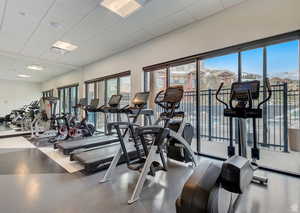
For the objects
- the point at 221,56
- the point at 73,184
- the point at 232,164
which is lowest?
the point at 73,184

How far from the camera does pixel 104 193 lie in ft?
7.28

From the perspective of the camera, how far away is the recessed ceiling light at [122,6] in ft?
10.2

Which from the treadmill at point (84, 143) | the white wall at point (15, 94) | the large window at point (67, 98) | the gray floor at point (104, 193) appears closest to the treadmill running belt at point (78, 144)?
the treadmill at point (84, 143)

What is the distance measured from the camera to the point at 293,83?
3.00 m

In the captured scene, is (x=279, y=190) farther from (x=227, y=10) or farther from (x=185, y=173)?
(x=227, y=10)

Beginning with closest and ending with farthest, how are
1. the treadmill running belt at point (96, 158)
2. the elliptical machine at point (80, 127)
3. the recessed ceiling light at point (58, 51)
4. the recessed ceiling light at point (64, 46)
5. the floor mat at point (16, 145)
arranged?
the treadmill running belt at point (96, 158)
the floor mat at point (16, 145)
the recessed ceiling light at point (64, 46)
the elliptical machine at point (80, 127)
the recessed ceiling light at point (58, 51)

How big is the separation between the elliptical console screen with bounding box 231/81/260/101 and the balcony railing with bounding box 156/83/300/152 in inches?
25.1

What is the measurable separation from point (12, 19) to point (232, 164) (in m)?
5.03

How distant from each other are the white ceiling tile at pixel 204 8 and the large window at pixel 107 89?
2.89m

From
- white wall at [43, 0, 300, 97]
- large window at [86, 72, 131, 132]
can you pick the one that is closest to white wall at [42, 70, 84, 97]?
large window at [86, 72, 131, 132]

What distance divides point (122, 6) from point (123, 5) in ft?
0.13

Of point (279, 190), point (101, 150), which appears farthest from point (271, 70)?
point (101, 150)

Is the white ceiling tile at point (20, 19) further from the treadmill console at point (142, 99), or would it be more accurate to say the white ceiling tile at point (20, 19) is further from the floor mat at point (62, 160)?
the floor mat at point (62, 160)

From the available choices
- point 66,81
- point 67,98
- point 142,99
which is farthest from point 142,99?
point 67,98
